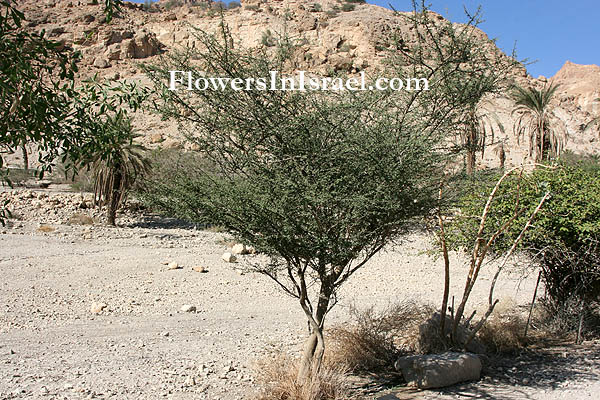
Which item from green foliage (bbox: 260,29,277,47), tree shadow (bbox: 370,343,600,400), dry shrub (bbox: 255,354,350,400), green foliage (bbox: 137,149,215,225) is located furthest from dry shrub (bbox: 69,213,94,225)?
tree shadow (bbox: 370,343,600,400)

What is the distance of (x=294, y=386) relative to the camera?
5.43m

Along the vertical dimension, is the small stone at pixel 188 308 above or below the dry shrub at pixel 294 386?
below

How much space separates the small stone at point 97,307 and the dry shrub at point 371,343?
4.47 meters

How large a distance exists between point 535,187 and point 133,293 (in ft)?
25.6

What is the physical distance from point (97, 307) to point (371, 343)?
5.19 m

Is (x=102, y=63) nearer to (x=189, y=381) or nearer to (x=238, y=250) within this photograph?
(x=238, y=250)

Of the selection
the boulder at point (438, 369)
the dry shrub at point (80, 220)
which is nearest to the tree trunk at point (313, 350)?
the boulder at point (438, 369)

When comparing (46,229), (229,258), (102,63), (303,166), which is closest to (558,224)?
(303,166)

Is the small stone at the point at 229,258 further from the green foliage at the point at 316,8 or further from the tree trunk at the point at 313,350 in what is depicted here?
the green foliage at the point at 316,8

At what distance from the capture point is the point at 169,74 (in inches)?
231

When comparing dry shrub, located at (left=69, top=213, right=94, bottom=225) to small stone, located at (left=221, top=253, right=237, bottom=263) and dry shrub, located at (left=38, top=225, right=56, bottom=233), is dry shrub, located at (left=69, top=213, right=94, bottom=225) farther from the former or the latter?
small stone, located at (left=221, top=253, right=237, bottom=263)

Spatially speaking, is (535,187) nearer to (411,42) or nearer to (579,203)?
(579,203)

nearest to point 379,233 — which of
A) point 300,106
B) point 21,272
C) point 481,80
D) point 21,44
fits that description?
point 300,106

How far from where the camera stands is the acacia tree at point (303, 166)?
517 cm
